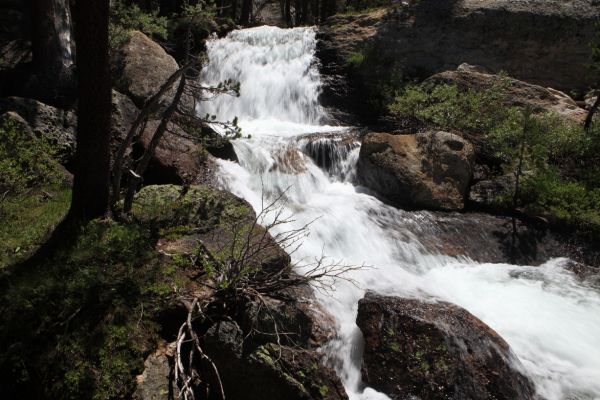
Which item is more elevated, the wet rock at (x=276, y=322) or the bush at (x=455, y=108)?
the bush at (x=455, y=108)

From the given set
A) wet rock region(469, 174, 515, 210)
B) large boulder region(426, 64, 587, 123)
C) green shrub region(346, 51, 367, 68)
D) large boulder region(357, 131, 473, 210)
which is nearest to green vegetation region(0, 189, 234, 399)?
large boulder region(357, 131, 473, 210)

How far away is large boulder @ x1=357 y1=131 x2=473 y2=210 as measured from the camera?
11516mm

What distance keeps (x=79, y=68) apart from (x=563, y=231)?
1164 centimetres

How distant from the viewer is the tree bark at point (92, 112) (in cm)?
514

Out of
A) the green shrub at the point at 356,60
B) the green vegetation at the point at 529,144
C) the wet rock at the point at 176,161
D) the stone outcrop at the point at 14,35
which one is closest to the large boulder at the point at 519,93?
the green vegetation at the point at 529,144

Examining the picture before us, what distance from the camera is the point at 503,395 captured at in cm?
538

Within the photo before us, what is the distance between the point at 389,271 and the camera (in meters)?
8.38

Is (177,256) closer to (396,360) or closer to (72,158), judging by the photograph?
(396,360)

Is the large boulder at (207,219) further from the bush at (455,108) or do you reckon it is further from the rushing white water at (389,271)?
the bush at (455,108)

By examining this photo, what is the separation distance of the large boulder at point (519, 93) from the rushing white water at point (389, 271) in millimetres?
5150

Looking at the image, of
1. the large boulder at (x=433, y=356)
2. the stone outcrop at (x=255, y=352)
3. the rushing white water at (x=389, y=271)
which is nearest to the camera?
the stone outcrop at (x=255, y=352)

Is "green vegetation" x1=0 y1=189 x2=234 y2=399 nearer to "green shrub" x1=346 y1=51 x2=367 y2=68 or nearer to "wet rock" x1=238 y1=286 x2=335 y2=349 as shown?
"wet rock" x1=238 y1=286 x2=335 y2=349

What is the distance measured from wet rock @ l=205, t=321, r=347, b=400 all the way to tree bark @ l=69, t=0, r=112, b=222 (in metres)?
2.83

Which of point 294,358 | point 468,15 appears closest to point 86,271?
point 294,358
